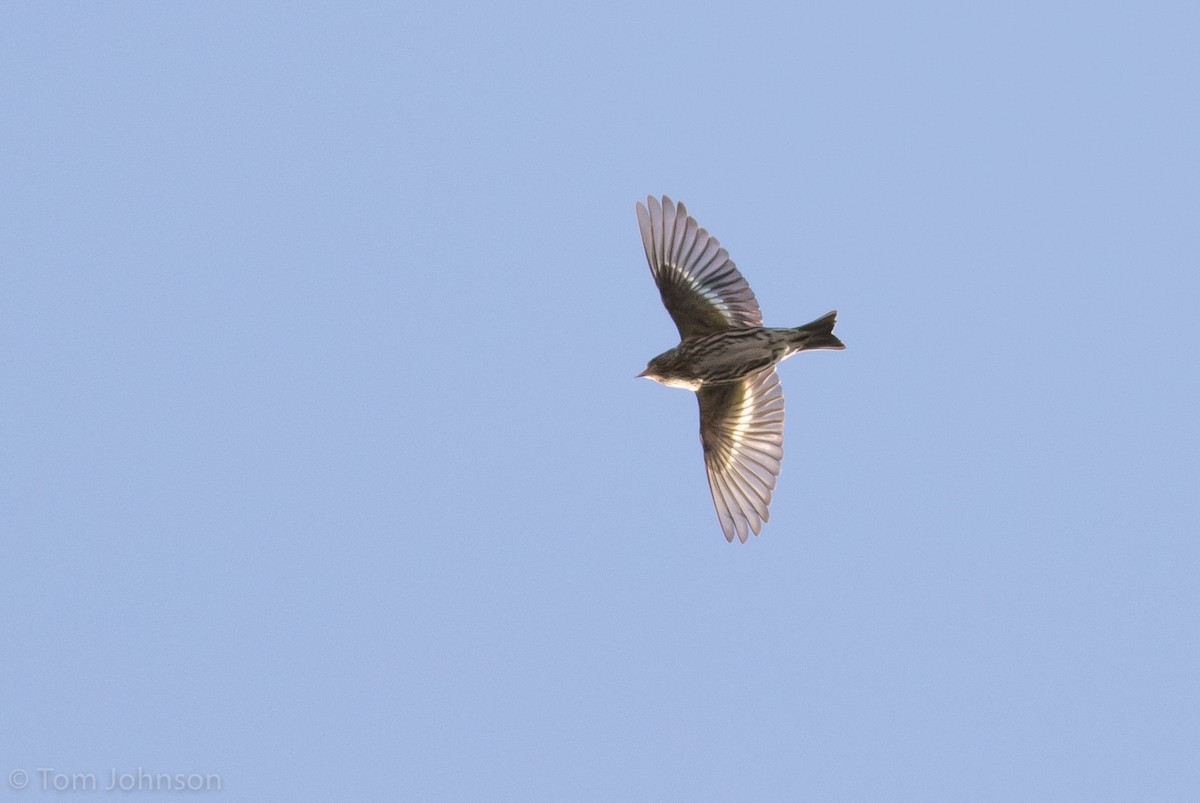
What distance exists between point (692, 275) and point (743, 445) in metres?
1.23

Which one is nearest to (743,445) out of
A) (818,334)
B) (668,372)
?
(668,372)

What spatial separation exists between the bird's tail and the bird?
1.44 feet

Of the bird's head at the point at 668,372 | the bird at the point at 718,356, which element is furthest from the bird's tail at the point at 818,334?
the bird's head at the point at 668,372

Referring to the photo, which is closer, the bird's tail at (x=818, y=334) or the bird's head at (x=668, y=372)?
the bird's tail at (x=818, y=334)

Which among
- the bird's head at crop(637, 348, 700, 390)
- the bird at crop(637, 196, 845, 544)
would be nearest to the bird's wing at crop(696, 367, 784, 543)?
the bird at crop(637, 196, 845, 544)

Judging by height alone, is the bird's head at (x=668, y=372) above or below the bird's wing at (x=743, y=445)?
above

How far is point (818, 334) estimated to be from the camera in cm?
873

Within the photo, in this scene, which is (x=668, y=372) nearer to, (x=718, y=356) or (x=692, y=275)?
(x=718, y=356)

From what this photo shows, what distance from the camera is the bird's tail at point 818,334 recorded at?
8.73 m

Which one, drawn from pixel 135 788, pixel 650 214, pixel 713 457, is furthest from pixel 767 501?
pixel 135 788

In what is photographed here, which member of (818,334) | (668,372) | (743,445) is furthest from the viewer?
(743,445)

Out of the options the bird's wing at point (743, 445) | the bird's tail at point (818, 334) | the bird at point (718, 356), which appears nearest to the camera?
the bird's tail at point (818, 334)

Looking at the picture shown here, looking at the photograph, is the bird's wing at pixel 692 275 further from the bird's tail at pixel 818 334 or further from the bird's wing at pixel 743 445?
the bird's tail at pixel 818 334

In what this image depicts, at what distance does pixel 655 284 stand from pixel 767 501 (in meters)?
1.67
